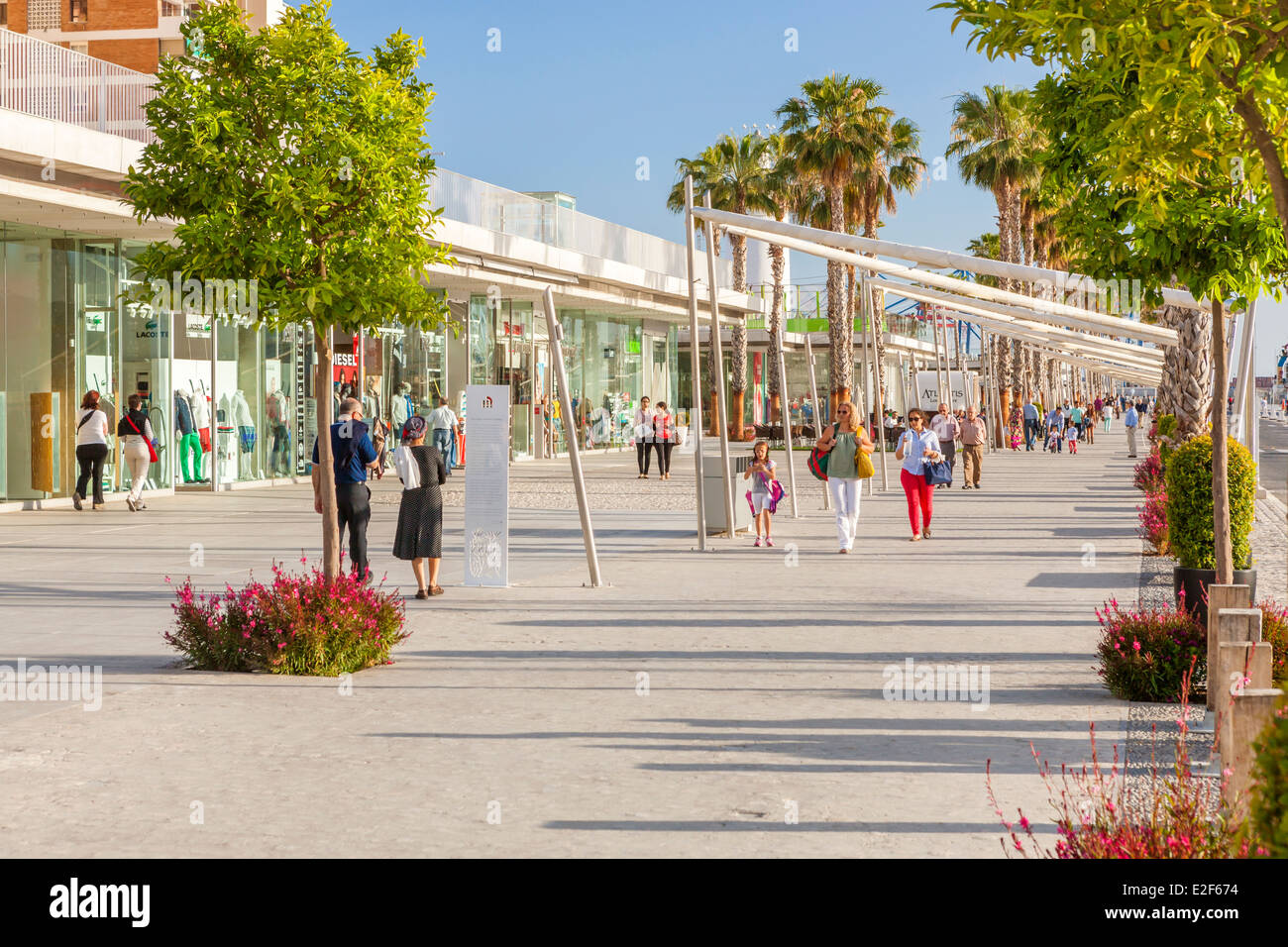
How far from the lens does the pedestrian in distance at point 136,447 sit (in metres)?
22.3

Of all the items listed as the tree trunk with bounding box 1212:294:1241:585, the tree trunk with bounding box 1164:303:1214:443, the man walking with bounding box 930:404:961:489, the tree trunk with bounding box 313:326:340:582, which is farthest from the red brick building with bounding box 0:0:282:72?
the tree trunk with bounding box 1212:294:1241:585

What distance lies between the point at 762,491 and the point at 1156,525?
4661mm

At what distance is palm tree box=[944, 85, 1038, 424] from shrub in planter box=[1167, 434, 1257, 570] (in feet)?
136

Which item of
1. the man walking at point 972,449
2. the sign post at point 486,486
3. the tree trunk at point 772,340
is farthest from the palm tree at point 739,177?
the sign post at point 486,486

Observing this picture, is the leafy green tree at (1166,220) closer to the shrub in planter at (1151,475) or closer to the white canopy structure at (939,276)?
the white canopy structure at (939,276)

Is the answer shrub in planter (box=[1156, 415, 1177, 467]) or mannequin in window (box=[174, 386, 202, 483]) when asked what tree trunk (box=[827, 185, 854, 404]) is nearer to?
shrub in planter (box=[1156, 415, 1177, 467])

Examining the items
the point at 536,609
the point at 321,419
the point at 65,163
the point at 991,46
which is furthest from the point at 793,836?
the point at 65,163

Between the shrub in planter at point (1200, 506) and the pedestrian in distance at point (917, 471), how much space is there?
256 inches

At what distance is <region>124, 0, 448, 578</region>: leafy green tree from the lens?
9312mm

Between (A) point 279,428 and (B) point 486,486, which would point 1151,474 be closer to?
(B) point 486,486

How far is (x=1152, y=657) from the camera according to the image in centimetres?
804

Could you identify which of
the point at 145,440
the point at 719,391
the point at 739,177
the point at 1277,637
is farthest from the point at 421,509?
the point at 739,177

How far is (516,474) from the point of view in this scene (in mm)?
33656
